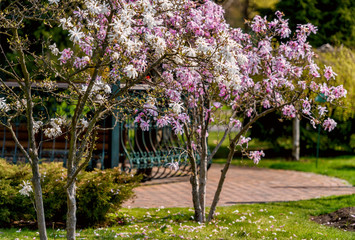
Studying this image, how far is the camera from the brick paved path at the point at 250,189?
26.2 feet

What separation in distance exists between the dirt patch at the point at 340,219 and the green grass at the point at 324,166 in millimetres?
2934

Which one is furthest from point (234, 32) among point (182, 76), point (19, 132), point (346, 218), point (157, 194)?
point (19, 132)

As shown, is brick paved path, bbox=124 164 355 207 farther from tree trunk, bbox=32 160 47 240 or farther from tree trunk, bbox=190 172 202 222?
tree trunk, bbox=32 160 47 240

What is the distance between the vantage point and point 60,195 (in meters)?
5.71

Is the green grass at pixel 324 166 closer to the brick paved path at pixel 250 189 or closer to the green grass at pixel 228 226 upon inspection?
the brick paved path at pixel 250 189

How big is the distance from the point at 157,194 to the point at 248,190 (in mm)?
1765

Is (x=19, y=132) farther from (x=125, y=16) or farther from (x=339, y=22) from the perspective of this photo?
(x=339, y=22)

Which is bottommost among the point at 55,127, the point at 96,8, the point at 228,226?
the point at 228,226

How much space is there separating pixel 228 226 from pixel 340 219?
1.66 m

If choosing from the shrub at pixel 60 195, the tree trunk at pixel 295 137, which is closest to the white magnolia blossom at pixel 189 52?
the shrub at pixel 60 195

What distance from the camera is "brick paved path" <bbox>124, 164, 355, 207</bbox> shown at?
8000 mm

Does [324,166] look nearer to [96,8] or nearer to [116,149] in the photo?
[116,149]

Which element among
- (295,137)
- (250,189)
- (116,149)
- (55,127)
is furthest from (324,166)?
(55,127)

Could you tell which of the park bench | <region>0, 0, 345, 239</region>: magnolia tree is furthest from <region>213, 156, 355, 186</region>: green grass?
<region>0, 0, 345, 239</region>: magnolia tree
